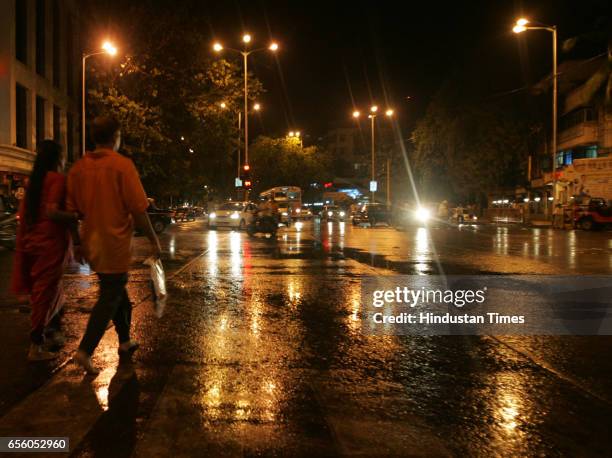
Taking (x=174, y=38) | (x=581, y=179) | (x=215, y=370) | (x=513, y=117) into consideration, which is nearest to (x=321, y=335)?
(x=215, y=370)

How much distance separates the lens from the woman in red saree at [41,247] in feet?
17.4

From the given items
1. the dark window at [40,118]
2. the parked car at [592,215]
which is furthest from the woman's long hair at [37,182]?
the dark window at [40,118]

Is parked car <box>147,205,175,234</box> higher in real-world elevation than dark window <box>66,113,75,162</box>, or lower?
lower

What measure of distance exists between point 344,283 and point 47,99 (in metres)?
30.4

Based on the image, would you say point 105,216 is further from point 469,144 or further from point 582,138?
point 469,144

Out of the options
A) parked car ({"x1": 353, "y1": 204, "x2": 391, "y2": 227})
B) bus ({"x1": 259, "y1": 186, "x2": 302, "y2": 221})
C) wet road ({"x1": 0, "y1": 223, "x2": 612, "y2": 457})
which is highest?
bus ({"x1": 259, "y1": 186, "x2": 302, "y2": 221})

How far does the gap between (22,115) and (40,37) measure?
5.35 metres

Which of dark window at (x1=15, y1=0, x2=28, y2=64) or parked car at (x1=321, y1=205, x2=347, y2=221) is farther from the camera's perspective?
parked car at (x1=321, y1=205, x2=347, y2=221)

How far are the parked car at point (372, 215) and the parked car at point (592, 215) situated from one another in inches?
437

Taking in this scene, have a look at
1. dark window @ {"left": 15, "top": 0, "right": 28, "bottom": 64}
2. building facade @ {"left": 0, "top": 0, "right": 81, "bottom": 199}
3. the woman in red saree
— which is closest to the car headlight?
building facade @ {"left": 0, "top": 0, "right": 81, "bottom": 199}

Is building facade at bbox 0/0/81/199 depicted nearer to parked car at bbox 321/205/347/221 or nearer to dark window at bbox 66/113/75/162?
dark window at bbox 66/113/75/162

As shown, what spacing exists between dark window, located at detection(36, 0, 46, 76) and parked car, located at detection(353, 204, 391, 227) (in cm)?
2011

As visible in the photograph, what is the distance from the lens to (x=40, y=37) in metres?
34.8

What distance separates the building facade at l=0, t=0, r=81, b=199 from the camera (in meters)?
29.5
